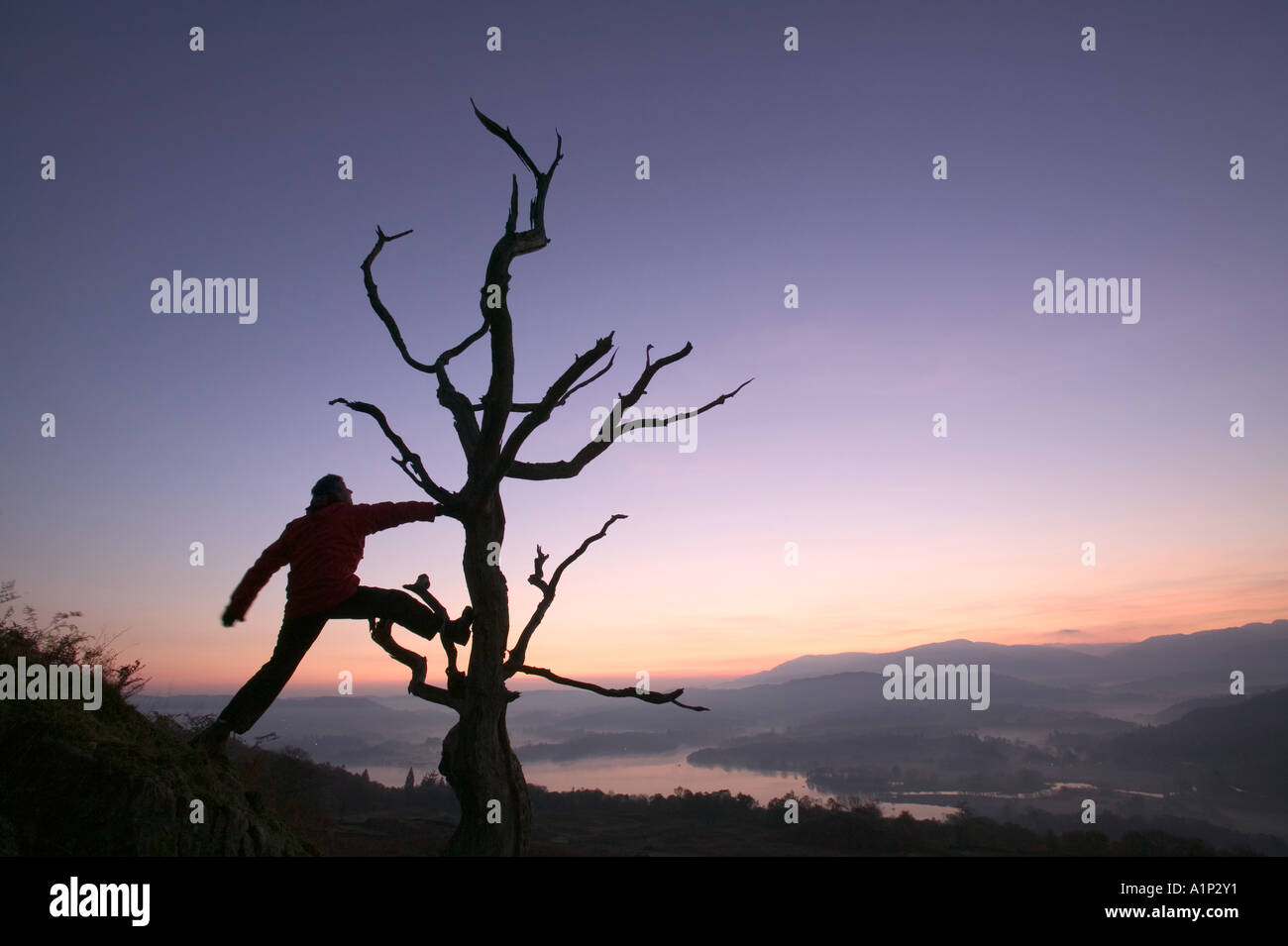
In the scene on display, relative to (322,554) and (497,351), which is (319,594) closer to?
(322,554)

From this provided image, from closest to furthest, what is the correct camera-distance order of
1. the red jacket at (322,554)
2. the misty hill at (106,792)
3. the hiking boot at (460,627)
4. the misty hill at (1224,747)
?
the misty hill at (106,792), the red jacket at (322,554), the hiking boot at (460,627), the misty hill at (1224,747)

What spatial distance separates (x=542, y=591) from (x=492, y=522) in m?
0.77

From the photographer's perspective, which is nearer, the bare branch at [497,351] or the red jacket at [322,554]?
the red jacket at [322,554]

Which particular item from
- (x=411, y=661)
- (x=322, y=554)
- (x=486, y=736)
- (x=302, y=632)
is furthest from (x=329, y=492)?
(x=486, y=736)

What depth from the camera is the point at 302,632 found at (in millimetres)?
5113

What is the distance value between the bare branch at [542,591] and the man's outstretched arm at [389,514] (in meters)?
1.10

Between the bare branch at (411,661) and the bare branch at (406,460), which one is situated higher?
the bare branch at (406,460)

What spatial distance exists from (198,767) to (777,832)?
66.8 feet

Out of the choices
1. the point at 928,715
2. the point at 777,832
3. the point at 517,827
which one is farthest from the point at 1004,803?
the point at 517,827

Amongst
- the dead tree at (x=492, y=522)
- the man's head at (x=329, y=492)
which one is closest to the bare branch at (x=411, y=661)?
the dead tree at (x=492, y=522)

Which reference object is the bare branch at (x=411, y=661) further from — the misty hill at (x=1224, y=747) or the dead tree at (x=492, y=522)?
the misty hill at (x=1224, y=747)

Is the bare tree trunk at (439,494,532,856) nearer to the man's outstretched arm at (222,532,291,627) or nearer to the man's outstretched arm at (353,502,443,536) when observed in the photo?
the man's outstretched arm at (353,502,443,536)

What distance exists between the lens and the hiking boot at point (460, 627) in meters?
5.30
